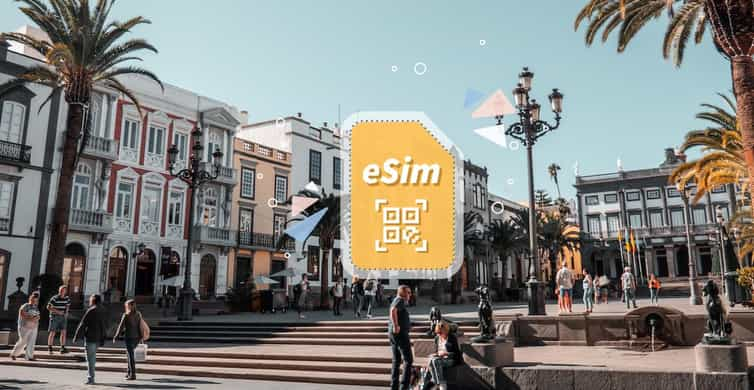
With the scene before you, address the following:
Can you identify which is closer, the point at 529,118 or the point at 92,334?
the point at 92,334

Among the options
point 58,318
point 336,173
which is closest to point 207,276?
point 336,173

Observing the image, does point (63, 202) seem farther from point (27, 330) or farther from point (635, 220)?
point (635, 220)

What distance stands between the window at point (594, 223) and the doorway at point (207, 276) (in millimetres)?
47640

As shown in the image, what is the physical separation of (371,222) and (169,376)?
11076 millimetres

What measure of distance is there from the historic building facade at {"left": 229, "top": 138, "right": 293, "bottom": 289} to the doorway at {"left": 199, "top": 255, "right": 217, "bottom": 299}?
4.11 ft

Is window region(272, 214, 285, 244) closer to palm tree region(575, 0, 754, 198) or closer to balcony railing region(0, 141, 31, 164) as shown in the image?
balcony railing region(0, 141, 31, 164)

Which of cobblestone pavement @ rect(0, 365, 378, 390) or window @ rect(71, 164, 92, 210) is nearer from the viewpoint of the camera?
cobblestone pavement @ rect(0, 365, 378, 390)

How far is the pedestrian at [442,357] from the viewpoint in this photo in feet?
26.9

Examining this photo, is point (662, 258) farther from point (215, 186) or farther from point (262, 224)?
point (215, 186)

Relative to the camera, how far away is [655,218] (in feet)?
203

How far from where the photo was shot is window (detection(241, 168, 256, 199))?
119ft

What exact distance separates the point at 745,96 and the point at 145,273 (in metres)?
28.8

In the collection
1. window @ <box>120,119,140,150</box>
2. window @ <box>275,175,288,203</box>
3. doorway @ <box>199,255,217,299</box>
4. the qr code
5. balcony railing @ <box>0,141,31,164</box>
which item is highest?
window @ <box>120,119,140,150</box>

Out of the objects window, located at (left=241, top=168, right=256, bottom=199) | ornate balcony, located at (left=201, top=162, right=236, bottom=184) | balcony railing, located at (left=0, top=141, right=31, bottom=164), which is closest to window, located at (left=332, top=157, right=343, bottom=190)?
window, located at (left=241, top=168, right=256, bottom=199)
